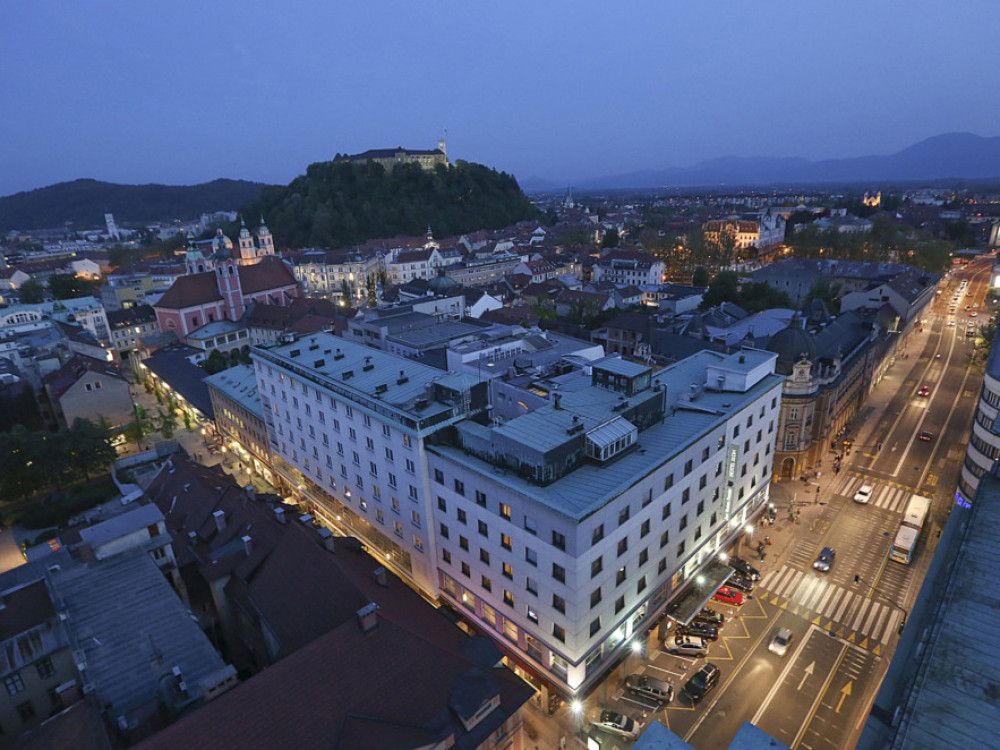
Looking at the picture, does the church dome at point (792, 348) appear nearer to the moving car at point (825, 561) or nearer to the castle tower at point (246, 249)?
the moving car at point (825, 561)

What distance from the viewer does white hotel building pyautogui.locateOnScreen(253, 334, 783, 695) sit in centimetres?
3181

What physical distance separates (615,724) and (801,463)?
133 ft

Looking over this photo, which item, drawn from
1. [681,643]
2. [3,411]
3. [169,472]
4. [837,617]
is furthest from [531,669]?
[3,411]

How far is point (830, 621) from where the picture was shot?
4075 cm

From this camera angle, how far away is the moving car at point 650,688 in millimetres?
34812

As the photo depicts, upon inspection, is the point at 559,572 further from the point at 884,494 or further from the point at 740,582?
the point at 884,494

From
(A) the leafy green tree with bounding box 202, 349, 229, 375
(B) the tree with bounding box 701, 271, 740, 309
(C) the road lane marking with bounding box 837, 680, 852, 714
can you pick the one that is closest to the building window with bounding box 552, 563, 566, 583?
(C) the road lane marking with bounding box 837, 680, 852, 714

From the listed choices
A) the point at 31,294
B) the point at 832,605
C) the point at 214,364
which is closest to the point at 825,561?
the point at 832,605

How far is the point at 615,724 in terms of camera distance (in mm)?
32719

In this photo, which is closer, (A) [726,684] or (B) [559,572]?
(B) [559,572]

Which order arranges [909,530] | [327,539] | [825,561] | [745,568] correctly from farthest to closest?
[909,530]
[825,561]
[745,568]
[327,539]

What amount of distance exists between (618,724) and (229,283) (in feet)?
384

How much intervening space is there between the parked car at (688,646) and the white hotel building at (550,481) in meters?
2.66

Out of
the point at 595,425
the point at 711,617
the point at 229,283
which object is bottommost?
the point at 711,617
